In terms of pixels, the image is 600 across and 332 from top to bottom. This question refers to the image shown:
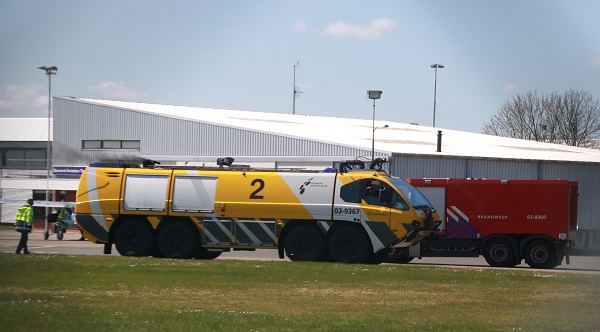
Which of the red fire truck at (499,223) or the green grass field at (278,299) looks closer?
the green grass field at (278,299)

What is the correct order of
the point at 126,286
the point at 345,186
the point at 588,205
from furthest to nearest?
the point at 345,186 → the point at 126,286 → the point at 588,205

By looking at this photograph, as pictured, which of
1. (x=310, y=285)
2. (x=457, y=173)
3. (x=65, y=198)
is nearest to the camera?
(x=310, y=285)

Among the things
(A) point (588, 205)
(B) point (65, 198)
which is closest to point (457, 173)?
(B) point (65, 198)

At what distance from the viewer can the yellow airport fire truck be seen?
25.9 m

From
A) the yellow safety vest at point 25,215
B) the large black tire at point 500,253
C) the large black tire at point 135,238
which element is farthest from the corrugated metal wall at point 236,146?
the yellow safety vest at point 25,215

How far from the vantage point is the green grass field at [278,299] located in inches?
472

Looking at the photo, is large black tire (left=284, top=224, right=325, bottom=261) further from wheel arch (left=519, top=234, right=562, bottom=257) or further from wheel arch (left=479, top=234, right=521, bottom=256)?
wheel arch (left=519, top=234, right=562, bottom=257)

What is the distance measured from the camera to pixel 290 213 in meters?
26.3

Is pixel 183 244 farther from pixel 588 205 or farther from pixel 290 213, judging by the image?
pixel 588 205

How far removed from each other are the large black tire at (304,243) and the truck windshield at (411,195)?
2474 mm

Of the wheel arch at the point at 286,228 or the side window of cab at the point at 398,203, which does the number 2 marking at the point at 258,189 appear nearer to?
the wheel arch at the point at 286,228

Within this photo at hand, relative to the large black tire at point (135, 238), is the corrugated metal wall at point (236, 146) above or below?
above

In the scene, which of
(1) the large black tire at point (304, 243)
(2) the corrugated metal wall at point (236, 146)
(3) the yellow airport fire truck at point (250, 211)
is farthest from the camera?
(2) the corrugated metal wall at point (236, 146)

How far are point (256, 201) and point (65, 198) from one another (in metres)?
34.5
